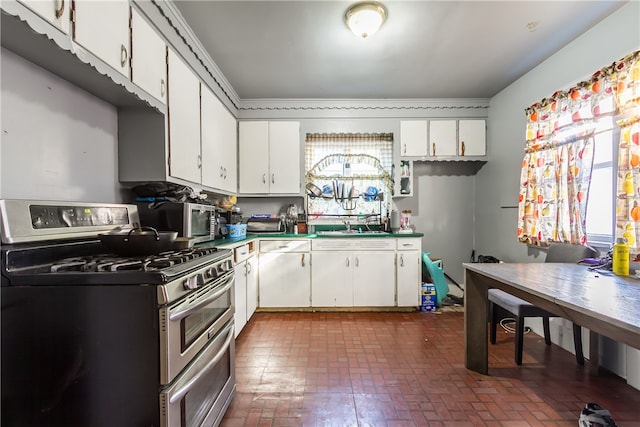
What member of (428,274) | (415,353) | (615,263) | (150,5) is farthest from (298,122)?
(615,263)

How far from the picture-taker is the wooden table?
981 mm

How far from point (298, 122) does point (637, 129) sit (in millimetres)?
2949

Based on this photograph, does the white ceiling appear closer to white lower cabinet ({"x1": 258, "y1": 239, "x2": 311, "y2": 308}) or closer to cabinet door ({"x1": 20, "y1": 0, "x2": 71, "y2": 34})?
cabinet door ({"x1": 20, "y1": 0, "x2": 71, "y2": 34})

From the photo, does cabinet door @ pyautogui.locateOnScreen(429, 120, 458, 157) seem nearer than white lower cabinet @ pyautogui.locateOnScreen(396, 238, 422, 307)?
No

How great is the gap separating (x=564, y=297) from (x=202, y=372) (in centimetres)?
158

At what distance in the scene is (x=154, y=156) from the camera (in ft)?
6.23

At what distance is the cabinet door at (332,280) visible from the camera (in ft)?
10.5

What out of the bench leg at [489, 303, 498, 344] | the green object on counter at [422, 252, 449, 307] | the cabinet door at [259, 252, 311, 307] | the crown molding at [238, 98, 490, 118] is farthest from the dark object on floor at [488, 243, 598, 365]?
the crown molding at [238, 98, 490, 118]

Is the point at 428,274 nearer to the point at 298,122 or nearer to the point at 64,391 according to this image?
Result: the point at 298,122

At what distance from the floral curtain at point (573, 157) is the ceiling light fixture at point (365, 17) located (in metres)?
1.64

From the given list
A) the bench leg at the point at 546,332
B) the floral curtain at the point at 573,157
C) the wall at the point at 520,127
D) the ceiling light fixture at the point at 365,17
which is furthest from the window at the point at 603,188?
the ceiling light fixture at the point at 365,17

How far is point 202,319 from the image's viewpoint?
4.53 feet

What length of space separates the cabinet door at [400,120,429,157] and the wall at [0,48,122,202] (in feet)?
9.75

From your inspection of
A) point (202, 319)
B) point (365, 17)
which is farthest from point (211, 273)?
point (365, 17)
